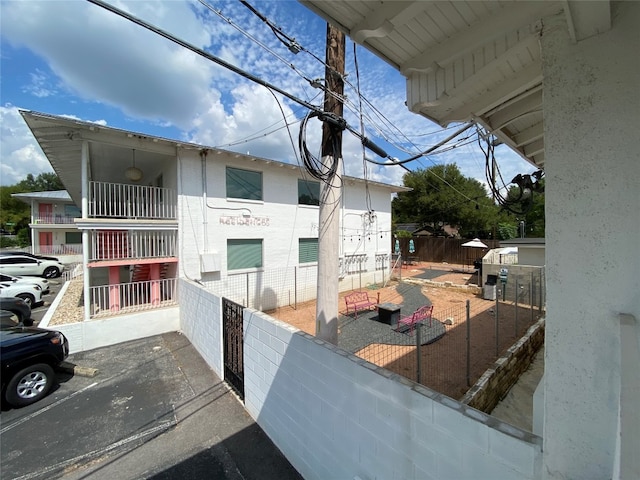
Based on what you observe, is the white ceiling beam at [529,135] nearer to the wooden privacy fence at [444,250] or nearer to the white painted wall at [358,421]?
the white painted wall at [358,421]

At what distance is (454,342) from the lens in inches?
292

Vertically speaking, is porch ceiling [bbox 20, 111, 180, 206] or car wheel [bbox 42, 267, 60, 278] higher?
porch ceiling [bbox 20, 111, 180, 206]

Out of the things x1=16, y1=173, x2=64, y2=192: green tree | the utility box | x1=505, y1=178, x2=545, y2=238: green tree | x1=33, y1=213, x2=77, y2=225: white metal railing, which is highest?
x1=16, y1=173, x2=64, y2=192: green tree

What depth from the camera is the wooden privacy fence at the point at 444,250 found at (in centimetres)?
2305

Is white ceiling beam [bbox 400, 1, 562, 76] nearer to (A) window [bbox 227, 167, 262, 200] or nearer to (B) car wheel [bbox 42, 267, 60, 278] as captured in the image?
(A) window [bbox 227, 167, 262, 200]

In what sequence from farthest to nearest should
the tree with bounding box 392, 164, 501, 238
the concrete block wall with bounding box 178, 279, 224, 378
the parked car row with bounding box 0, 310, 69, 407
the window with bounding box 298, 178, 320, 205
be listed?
the tree with bounding box 392, 164, 501, 238 < the window with bounding box 298, 178, 320, 205 < the concrete block wall with bounding box 178, 279, 224, 378 < the parked car row with bounding box 0, 310, 69, 407

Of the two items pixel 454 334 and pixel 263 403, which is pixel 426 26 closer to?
pixel 263 403

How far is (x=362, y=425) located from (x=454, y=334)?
6449 millimetres

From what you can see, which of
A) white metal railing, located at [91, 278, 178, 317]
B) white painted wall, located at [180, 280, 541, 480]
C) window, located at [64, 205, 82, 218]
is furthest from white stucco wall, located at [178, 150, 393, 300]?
window, located at [64, 205, 82, 218]

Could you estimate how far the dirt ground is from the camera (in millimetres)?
5664

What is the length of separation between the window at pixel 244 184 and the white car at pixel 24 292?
28.2ft

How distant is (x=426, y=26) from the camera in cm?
190

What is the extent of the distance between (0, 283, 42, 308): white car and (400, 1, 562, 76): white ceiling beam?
47.8 ft

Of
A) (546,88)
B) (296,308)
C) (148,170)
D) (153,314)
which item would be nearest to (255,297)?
(296,308)
